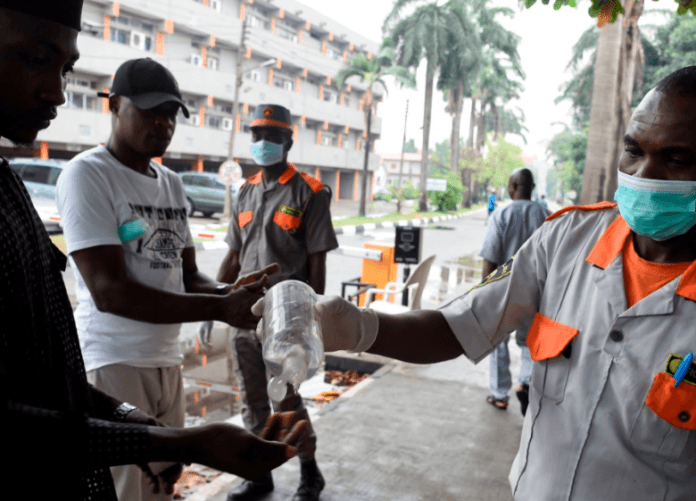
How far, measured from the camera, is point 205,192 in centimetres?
2100

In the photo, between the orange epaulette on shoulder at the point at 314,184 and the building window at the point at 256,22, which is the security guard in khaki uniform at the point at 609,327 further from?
the building window at the point at 256,22

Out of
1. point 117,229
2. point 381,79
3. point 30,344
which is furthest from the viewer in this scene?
point 381,79

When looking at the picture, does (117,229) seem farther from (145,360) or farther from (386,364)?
(386,364)

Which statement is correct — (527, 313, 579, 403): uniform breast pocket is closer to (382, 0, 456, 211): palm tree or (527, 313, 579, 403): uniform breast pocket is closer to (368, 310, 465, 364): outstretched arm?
(368, 310, 465, 364): outstretched arm

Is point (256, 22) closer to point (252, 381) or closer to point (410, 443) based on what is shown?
point (410, 443)

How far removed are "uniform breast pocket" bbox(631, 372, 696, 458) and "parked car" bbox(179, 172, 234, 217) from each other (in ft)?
66.7

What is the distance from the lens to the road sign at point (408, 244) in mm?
7059

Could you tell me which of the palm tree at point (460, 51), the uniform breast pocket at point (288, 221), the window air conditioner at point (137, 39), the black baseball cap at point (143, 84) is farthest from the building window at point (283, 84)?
the black baseball cap at point (143, 84)

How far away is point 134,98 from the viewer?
2.32 meters

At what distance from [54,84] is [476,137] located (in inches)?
2132

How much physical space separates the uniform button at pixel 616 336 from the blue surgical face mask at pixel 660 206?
288mm

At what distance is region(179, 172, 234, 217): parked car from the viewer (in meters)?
20.9

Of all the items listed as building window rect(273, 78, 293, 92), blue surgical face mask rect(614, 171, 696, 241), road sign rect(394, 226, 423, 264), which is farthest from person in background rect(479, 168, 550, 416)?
building window rect(273, 78, 293, 92)

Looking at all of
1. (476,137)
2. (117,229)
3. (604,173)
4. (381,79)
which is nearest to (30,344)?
(117,229)
